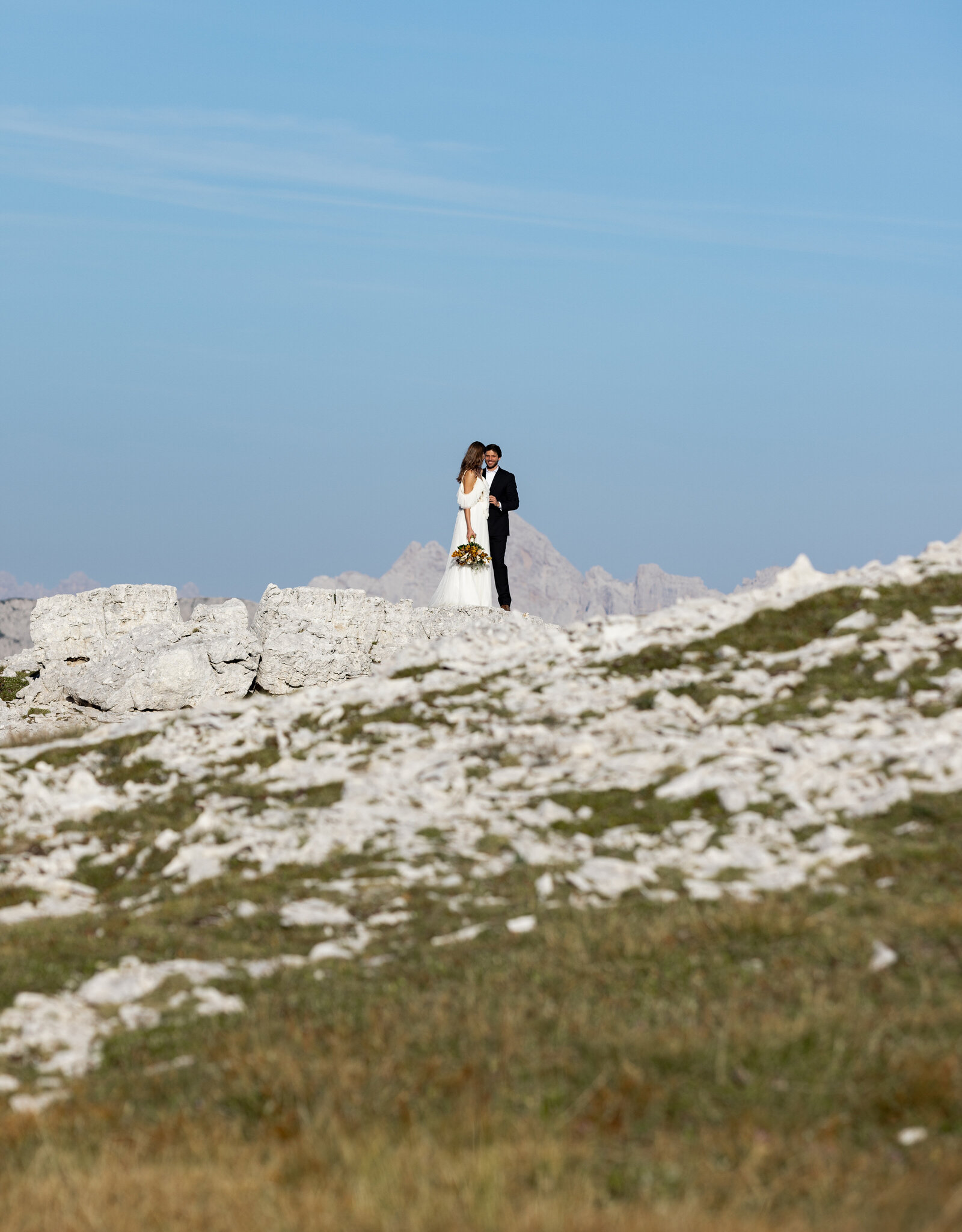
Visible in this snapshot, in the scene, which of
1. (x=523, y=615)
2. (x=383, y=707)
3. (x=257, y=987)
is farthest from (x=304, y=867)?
(x=523, y=615)

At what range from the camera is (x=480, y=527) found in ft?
107

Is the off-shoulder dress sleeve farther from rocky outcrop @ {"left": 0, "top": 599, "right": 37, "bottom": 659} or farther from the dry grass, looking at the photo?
rocky outcrop @ {"left": 0, "top": 599, "right": 37, "bottom": 659}

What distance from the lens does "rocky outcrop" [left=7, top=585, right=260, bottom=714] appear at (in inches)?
1104

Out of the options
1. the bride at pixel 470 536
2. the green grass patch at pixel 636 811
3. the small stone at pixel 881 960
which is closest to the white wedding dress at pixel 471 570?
the bride at pixel 470 536

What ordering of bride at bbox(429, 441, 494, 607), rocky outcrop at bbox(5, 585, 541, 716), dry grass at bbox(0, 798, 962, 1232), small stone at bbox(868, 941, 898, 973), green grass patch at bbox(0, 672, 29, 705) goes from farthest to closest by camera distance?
bride at bbox(429, 441, 494, 607)
green grass patch at bbox(0, 672, 29, 705)
rocky outcrop at bbox(5, 585, 541, 716)
small stone at bbox(868, 941, 898, 973)
dry grass at bbox(0, 798, 962, 1232)

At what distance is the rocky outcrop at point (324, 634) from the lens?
2858cm

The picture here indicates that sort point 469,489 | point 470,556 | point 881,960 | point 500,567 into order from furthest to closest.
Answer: point 500,567, point 470,556, point 469,489, point 881,960

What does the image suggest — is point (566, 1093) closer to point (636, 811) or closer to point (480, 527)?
point (636, 811)

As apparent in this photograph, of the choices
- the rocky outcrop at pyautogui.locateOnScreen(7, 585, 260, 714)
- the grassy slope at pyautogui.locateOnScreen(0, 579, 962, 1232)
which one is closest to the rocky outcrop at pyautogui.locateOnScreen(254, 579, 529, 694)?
the rocky outcrop at pyautogui.locateOnScreen(7, 585, 260, 714)

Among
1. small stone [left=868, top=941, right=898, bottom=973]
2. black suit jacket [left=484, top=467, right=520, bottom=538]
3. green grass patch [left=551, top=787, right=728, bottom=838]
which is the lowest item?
small stone [left=868, top=941, right=898, bottom=973]

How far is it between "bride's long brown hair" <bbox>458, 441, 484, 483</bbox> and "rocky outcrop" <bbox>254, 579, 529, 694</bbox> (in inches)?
171

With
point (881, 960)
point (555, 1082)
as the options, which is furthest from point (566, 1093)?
point (881, 960)

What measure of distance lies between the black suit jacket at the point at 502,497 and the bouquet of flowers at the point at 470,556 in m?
0.57

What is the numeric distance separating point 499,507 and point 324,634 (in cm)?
649
